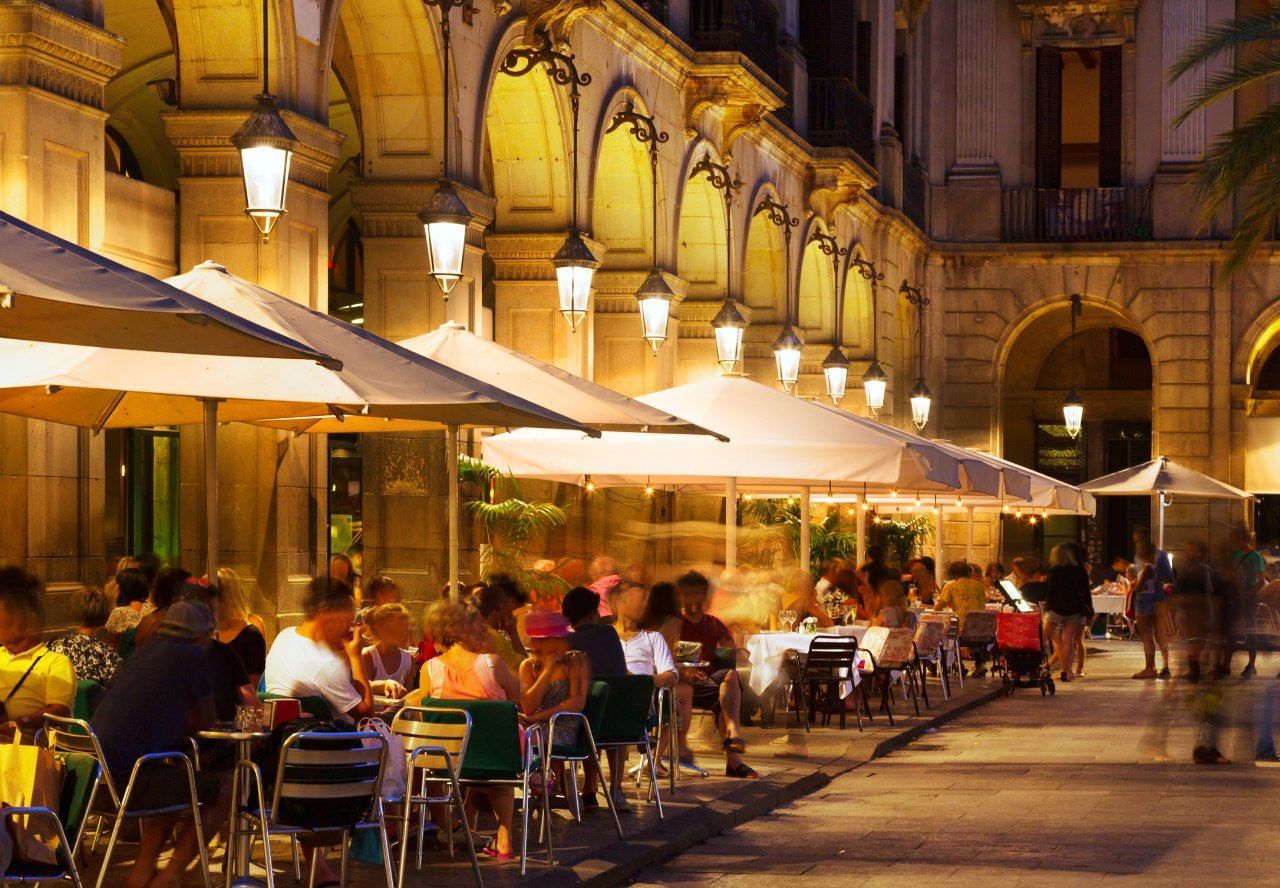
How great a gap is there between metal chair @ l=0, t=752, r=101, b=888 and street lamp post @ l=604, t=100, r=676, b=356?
1136cm

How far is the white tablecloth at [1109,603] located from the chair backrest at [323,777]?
26.1 metres

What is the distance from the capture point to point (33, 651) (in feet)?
28.1

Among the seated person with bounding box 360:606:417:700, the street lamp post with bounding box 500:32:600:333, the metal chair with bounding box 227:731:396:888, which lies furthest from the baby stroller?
the metal chair with bounding box 227:731:396:888

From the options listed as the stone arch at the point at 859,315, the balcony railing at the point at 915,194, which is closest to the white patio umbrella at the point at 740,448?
the stone arch at the point at 859,315

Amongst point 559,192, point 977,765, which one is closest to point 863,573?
point 559,192

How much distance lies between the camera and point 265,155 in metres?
11.4

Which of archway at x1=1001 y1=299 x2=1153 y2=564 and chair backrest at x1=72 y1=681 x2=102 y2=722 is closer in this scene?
chair backrest at x1=72 y1=681 x2=102 y2=722

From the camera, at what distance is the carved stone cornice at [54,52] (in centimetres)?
1059

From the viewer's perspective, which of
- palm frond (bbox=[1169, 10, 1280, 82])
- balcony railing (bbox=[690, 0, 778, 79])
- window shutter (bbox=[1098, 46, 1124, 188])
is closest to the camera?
palm frond (bbox=[1169, 10, 1280, 82])

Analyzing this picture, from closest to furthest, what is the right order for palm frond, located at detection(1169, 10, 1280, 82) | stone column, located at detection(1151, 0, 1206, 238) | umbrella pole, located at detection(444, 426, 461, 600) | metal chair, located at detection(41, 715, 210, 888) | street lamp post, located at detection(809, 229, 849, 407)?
1. metal chair, located at detection(41, 715, 210, 888)
2. umbrella pole, located at detection(444, 426, 461, 600)
3. palm frond, located at detection(1169, 10, 1280, 82)
4. street lamp post, located at detection(809, 229, 849, 407)
5. stone column, located at detection(1151, 0, 1206, 238)

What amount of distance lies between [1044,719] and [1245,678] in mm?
4129

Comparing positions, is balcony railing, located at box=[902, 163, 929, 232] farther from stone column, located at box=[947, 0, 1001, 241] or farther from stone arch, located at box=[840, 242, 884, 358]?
stone arch, located at box=[840, 242, 884, 358]

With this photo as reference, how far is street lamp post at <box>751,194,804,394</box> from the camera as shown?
23109mm

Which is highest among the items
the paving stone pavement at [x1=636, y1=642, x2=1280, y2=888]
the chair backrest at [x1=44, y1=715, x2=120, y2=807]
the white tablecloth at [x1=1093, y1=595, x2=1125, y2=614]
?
the chair backrest at [x1=44, y1=715, x2=120, y2=807]
